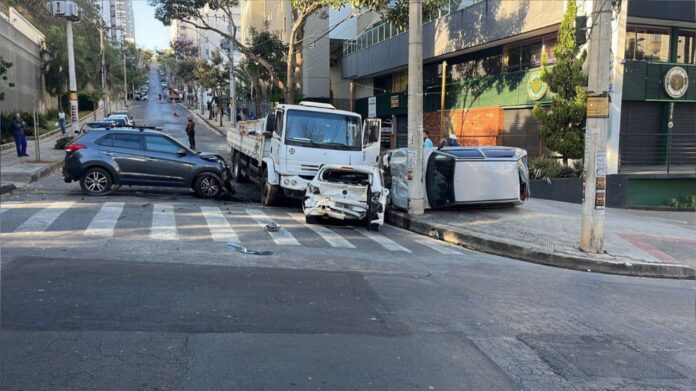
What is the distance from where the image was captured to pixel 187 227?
10281 millimetres

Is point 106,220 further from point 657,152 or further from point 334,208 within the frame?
point 657,152

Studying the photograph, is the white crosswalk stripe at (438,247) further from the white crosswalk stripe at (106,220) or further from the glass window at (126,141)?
A: the glass window at (126,141)

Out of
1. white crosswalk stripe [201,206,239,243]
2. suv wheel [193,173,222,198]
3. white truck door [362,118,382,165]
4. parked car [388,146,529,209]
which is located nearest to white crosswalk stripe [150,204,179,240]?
white crosswalk stripe [201,206,239,243]

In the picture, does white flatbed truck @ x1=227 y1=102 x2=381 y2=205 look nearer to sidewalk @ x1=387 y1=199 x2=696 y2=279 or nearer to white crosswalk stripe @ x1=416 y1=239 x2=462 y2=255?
sidewalk @ x1=387 y1=199 x2=696 y2=279

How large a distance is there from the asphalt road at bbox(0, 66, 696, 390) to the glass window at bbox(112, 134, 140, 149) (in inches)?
175

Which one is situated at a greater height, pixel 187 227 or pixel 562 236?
pixel 187 227

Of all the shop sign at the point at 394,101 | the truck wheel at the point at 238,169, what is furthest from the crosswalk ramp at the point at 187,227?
the shop sign at the point at 394,101

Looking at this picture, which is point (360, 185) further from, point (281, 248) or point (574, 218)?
point (574, 218)

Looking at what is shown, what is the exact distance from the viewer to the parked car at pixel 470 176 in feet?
43.7

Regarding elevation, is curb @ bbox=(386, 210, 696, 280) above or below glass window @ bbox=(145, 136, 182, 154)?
below

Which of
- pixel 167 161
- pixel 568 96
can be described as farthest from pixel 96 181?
pixel 568 96

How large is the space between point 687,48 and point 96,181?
69.7 ft

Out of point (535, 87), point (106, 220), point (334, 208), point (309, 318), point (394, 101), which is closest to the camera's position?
point (309, 318)

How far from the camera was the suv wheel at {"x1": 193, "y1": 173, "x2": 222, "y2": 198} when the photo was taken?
14648 mm
